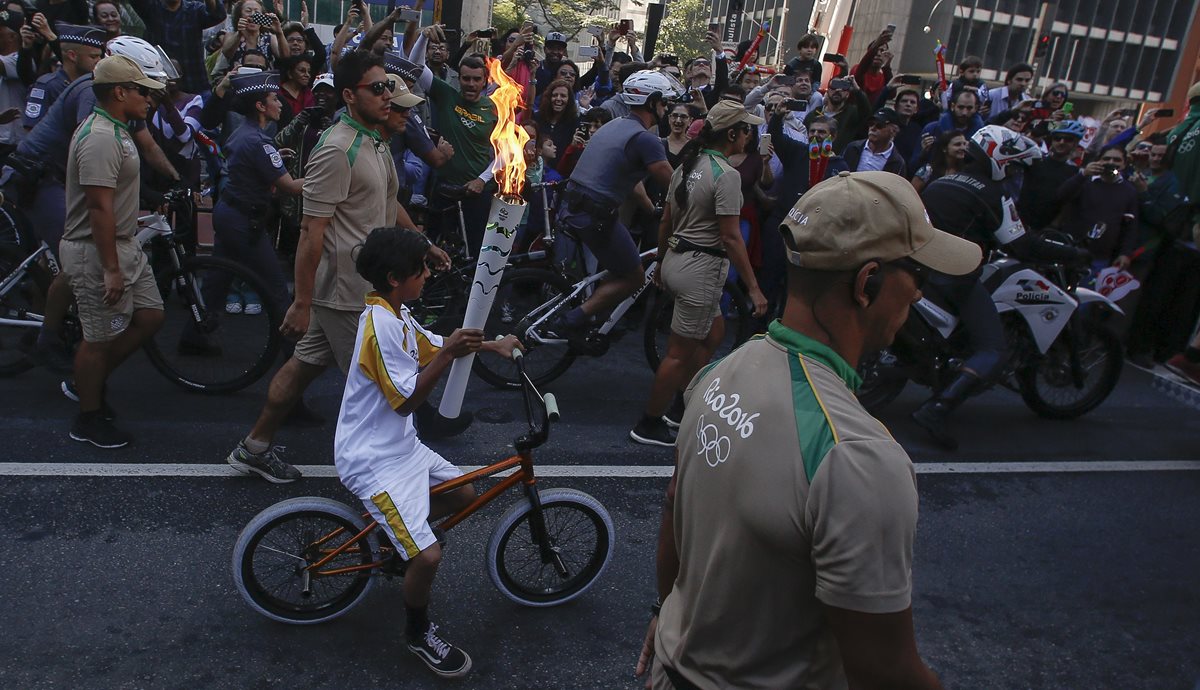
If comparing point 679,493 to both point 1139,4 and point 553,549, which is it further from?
point 1139,4

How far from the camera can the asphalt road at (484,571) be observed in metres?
3.40

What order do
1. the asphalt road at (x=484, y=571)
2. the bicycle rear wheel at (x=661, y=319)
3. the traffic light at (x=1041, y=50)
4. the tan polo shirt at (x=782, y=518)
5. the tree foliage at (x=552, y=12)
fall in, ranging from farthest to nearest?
the tree foliage at (x=552, y=12) < the traffic light at (x=1041, y=50) < the bicycle rear wheel at (x=661, y=319) < the asphalt road at (x=484, y=571) < the tan polo shirt at (x=782, y=518)

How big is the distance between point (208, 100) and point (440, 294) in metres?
3.21

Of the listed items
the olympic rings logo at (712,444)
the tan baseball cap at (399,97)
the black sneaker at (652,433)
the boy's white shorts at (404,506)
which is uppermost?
the tan baseball cap at (399,97)

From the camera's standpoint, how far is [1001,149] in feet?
20.1

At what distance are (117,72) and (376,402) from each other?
2.57 meters

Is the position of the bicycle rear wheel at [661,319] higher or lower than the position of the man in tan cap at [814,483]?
lower

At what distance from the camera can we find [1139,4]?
56156mm

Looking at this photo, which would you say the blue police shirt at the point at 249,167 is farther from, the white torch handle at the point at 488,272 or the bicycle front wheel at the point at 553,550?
the bicycle front wheel at the point at 553,550

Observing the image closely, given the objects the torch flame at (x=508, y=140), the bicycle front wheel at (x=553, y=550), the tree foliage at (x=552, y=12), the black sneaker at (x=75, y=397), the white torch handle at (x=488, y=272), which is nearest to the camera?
the bicycle front wheel at (x=553, y=550)

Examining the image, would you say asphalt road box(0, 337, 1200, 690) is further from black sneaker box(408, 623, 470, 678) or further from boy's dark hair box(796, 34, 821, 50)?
boy's dark hair box(796, 34, 821, 50)

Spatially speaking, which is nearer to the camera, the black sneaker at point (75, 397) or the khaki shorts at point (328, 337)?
the khaki shorts at point (328, 337)

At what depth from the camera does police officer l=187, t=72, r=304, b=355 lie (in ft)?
19.9

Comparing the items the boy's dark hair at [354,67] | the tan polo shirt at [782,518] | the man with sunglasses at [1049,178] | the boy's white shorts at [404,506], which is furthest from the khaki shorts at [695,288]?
the man with sunglasses at [1049,178]
